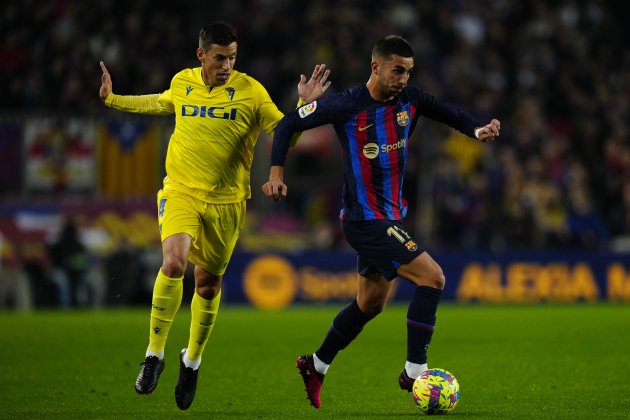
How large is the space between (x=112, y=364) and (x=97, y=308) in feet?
30.5

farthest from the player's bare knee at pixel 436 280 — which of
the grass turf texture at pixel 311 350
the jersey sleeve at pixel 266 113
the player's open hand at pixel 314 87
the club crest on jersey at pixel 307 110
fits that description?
the jersey sleeve at pixel 266 113

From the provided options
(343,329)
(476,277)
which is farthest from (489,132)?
(476,277)

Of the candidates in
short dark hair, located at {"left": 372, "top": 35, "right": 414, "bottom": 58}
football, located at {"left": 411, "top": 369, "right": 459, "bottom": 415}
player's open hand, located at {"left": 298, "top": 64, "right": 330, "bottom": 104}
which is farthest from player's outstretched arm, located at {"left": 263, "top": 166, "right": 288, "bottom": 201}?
football, located at {"left": 411, "top": 369, "right": 459, "bottom": 415}

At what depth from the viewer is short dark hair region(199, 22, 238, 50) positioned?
27.1 ft

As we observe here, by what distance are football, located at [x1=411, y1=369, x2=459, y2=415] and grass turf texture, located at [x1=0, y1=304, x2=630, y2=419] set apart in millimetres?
138

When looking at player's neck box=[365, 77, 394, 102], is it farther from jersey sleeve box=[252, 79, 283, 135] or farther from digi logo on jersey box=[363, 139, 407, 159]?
jersey sleeve box=[252, 79, 283, 135]

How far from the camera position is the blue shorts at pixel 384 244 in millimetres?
7797

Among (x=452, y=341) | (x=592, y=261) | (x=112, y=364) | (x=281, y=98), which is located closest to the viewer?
(x=112, y=364)

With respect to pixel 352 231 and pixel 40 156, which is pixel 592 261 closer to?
pixel 40 156

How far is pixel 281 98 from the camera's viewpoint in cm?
2258

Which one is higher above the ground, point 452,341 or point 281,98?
point 281,98

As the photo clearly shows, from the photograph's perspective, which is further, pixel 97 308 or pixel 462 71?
pixel 462 71

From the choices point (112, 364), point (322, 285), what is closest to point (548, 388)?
point (112, 364)

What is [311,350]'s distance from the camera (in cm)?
1275
